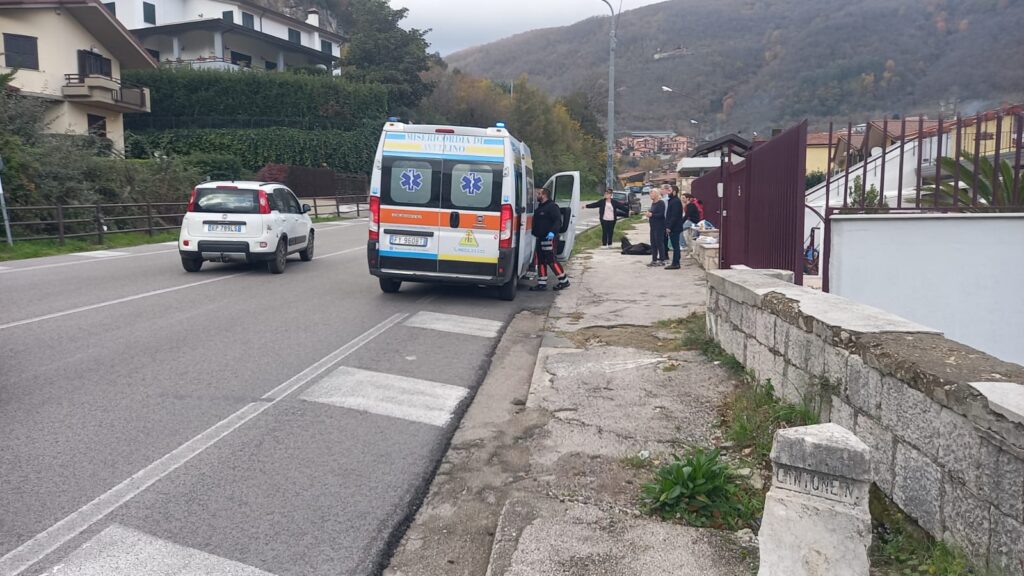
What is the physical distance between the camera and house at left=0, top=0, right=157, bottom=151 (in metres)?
34.9

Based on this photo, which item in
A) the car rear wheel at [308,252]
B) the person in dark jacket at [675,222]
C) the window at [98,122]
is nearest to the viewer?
the person in dark jacket at [675,222]

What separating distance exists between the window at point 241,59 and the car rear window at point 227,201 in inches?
1838

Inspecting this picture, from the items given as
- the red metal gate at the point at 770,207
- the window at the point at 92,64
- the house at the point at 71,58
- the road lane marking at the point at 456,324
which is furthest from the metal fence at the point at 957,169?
the window at the point at 92,64

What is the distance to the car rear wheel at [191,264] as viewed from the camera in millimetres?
15009

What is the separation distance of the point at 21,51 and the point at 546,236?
103 ft

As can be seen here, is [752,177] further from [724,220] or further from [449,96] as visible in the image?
[449,96]

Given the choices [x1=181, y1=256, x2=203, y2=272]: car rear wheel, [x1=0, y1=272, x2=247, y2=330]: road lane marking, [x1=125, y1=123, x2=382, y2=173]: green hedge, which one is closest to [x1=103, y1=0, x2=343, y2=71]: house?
[x1=125, y1=123, x2=382, y2=173]: green hedge

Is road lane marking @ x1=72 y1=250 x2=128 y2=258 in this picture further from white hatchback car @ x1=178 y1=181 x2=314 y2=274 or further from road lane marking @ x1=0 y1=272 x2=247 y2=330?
road lane marking @ x1=0 y1=272 x2=247 y2=330

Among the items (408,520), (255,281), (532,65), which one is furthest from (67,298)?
(532,65)

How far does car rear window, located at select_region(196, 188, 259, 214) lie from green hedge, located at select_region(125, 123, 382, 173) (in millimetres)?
30682

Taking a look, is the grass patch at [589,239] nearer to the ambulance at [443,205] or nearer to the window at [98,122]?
the ambulance at [443,205]

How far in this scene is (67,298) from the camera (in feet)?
38.5

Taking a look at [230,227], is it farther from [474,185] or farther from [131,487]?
[131,487]

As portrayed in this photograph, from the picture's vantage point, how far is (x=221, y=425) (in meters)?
5.96
